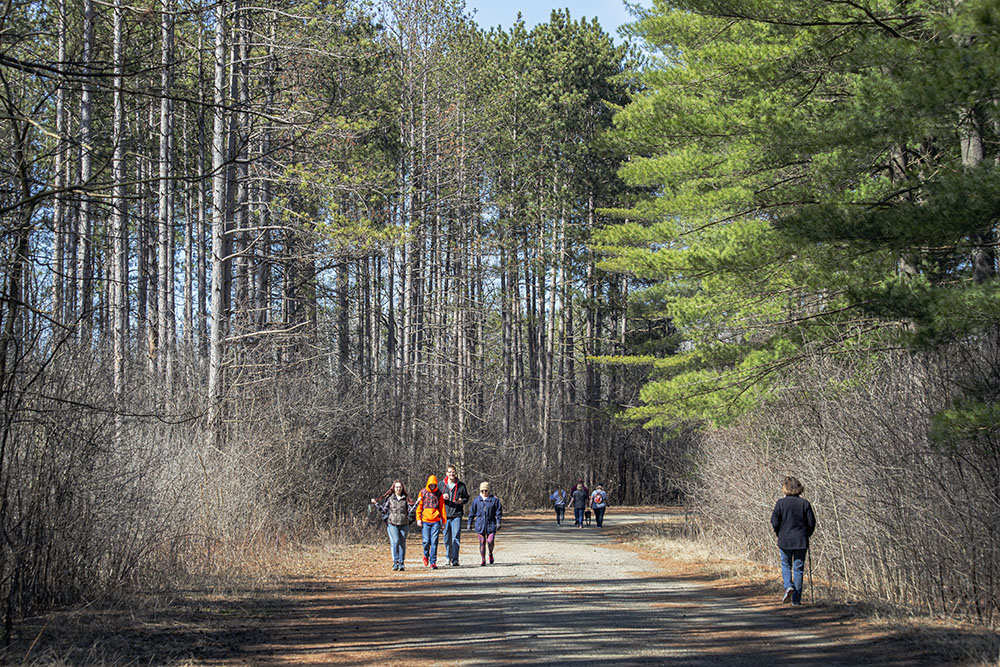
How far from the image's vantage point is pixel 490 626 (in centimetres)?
1080

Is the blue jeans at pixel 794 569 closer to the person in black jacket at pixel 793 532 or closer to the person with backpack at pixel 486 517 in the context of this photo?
the person in black jacket at pixel 793 532

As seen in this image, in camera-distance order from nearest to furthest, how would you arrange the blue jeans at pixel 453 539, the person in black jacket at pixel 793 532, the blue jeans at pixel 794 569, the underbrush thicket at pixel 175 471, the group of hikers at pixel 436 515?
the underbrush thicket at pixel 175 471 → the person in black jacket at pixel 793 532 → the blue jeans at pixel 794 569 → the group of hikers at pixel 436 515 → the blue jeans at pixel 453 539

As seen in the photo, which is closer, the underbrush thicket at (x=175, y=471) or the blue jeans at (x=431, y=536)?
the underbrush thicket at (x=175, y=471)

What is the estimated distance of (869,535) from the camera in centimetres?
1266

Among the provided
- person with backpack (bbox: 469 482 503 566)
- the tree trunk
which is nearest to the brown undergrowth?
person with backpack (bbox: 469 482 503 566)

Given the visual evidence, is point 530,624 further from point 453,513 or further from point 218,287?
point 218,287

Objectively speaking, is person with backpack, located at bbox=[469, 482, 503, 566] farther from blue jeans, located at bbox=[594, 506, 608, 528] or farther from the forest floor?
blue jeans, located at bbox=[594, 506, 608, 528]

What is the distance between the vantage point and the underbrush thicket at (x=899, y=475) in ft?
35.0

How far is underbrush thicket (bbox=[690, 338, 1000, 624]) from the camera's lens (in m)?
10.7

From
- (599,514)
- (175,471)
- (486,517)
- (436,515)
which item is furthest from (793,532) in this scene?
(599,514)

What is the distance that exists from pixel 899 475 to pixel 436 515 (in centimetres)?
881

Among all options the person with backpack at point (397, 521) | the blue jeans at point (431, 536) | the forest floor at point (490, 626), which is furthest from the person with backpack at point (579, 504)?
the forest floor at point (490, 626)

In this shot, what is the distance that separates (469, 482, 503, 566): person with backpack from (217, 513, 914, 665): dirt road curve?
1028mm

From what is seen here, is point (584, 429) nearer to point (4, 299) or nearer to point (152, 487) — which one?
point (152, 487)
